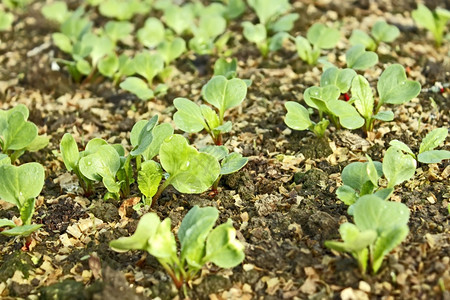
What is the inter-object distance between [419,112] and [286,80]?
2.19ft

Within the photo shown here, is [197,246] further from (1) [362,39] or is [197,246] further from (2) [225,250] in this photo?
(1) [362,39]

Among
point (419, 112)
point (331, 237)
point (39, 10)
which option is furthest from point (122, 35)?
point (331, 237)

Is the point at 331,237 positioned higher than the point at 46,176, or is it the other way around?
the point at 331,237

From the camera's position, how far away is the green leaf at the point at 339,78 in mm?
2534

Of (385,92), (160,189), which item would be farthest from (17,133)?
(385,92)

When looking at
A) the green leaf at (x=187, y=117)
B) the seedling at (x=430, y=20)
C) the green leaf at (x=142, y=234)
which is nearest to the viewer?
the green leaf at (x=142, y=234)

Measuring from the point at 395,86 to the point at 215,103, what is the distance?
2.46ft

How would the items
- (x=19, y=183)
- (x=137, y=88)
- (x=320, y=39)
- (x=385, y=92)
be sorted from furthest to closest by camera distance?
→ (x=320, y=39)
(x=137, y=88)
(x=385, y=92)
(x=19, y=183)

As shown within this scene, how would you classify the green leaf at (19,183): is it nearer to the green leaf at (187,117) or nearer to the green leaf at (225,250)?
the green leaf at (187,117)

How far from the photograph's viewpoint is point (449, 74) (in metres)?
3.01

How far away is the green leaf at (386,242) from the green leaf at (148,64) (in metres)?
1.61

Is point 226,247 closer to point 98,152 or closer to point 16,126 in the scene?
point 98,152

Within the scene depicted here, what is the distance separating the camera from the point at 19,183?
2186 millimetres

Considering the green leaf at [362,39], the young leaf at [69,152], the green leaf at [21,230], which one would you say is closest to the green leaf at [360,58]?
the green leaf at [362,39]
